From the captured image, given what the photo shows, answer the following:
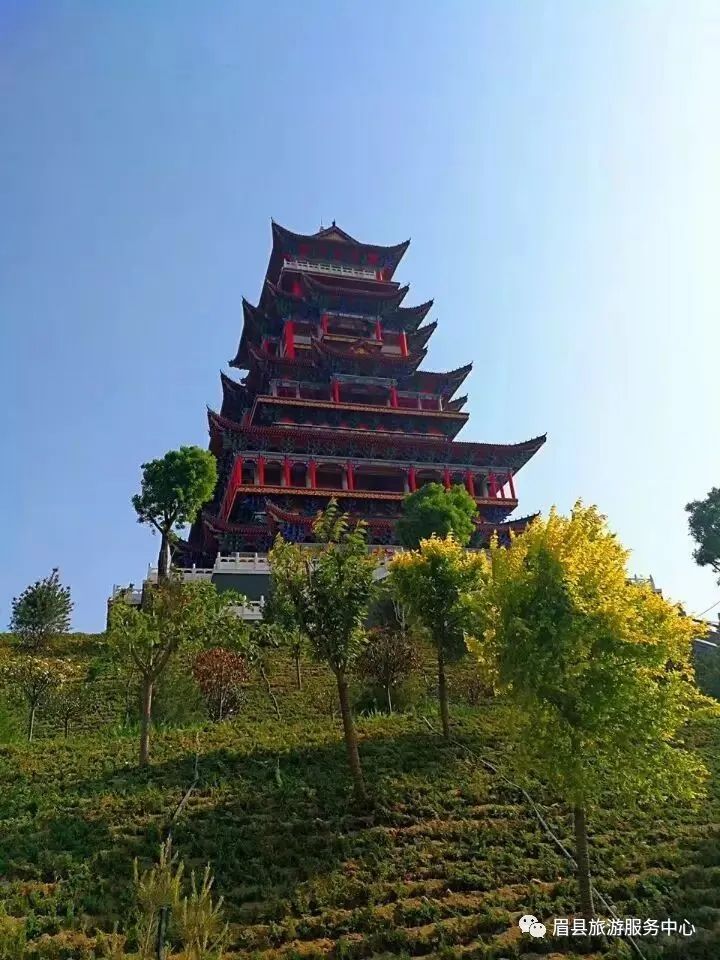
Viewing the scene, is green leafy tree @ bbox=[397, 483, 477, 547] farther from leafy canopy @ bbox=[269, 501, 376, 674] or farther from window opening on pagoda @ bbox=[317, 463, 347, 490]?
leafy canopy @ bbox=[269, 501, 376, 674]

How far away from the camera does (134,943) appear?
8.48 meters

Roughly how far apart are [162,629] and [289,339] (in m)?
41.2

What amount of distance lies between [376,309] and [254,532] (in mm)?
24744

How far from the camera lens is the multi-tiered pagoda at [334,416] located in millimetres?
43375

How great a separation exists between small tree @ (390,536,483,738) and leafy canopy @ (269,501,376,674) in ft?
8.36

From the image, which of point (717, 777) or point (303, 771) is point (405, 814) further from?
point (717, 777)

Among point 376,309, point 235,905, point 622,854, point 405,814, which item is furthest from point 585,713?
point 376,309

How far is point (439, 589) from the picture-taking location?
16844mm

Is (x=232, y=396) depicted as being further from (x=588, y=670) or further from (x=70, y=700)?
(x=588, y=670)

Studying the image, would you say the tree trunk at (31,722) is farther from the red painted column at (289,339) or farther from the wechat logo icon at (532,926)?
the red painted column at (289,339)

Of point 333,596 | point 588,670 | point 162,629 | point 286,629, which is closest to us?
point 588,670

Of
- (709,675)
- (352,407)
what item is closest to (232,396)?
(352,407)

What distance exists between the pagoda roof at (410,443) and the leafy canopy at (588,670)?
34.6 m

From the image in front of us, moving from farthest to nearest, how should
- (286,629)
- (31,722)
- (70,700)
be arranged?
(70,700) → (31,722) → (286,629)
